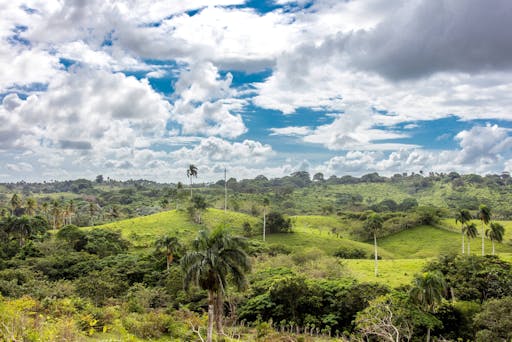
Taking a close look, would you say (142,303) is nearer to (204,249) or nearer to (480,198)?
(204,249)

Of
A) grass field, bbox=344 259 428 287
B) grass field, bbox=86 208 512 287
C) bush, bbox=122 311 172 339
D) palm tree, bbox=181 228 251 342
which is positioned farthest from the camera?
grass field, bbox=86 208 512 287

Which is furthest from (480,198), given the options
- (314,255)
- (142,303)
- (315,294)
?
(142,303)

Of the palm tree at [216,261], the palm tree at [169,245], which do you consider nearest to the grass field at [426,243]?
the palm tree at [169,245]

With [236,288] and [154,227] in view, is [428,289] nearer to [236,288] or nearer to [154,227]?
[236,288]

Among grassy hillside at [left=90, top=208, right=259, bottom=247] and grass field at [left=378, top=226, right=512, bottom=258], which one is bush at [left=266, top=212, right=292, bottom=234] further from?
grass field at [left=378, top=226, right=512, bottom=258]

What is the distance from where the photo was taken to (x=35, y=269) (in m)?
60.1

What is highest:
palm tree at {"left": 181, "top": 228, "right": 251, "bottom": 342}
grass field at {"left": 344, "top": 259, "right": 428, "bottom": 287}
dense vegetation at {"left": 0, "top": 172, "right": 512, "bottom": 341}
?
palm tree at {"left": 181, "top": 228, "right": 251, "bottom": 342}

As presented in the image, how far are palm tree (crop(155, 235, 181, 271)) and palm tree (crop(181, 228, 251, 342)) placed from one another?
31439 millimetres

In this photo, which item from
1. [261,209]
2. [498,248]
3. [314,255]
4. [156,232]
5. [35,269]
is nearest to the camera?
[35,269]

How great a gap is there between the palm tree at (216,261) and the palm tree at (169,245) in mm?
31439

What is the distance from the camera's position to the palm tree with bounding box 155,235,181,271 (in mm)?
59112

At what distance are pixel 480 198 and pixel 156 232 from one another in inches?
6555

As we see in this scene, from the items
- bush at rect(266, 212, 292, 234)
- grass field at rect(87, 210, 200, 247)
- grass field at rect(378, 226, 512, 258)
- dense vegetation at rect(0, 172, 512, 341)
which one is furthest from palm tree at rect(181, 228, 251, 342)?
bush at rect(266, 212, 292, 234)

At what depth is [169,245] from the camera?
59031 millimetres
